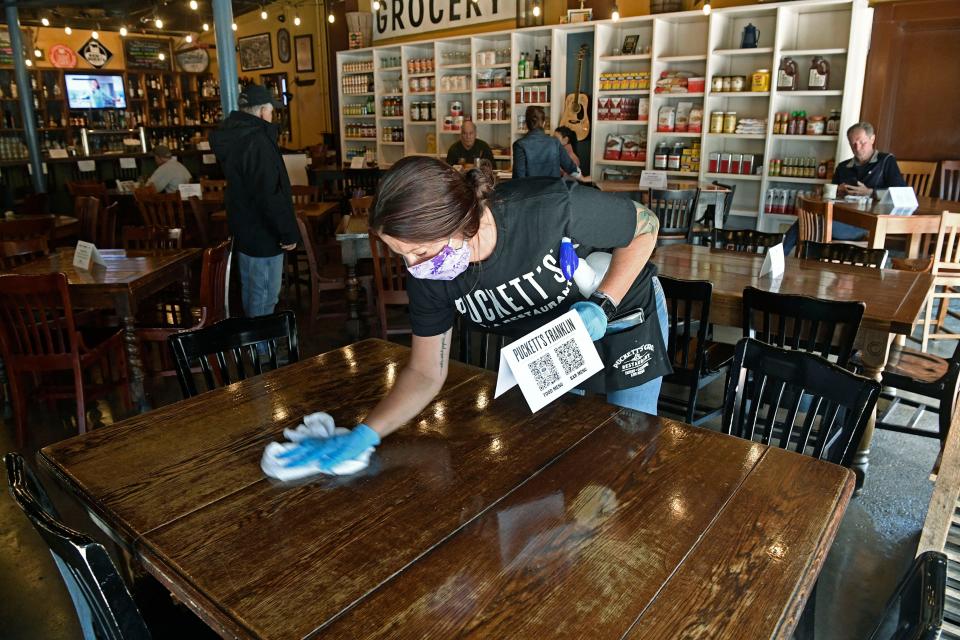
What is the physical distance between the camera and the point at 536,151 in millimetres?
5926

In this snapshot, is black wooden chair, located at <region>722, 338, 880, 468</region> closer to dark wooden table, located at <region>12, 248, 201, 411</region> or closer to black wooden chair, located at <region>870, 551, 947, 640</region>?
black wooden chair, located at <region>870, 551, 947, 640</region>

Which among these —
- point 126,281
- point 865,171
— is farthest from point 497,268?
point 865,171

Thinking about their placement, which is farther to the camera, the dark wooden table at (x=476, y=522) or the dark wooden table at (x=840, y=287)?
the dark wooden table at (x=840, y=287)

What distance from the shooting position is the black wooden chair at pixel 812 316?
233 centimetres

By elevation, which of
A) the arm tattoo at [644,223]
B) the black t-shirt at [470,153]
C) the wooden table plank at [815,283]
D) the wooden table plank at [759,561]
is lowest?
the wooden table plank at [759,561]

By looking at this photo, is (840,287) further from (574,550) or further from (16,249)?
(16,249)

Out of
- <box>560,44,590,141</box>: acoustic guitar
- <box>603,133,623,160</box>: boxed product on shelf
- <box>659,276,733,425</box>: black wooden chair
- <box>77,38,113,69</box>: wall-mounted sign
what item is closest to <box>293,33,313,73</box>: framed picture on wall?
<box>77,38,113,69</box>: wall-mounted sign

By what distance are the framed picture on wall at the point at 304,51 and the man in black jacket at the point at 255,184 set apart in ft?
27.5

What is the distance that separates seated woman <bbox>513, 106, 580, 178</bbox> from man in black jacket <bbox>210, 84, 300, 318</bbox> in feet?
8.29

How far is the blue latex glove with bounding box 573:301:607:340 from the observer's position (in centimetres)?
162

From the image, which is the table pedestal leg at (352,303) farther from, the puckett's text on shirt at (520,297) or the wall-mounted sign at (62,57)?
the wall-mounted sign at (62,57)

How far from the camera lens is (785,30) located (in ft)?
19.9

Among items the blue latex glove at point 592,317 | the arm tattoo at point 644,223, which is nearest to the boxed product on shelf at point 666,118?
the arm tattoo at point 644,223

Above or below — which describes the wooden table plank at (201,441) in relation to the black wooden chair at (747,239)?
below
